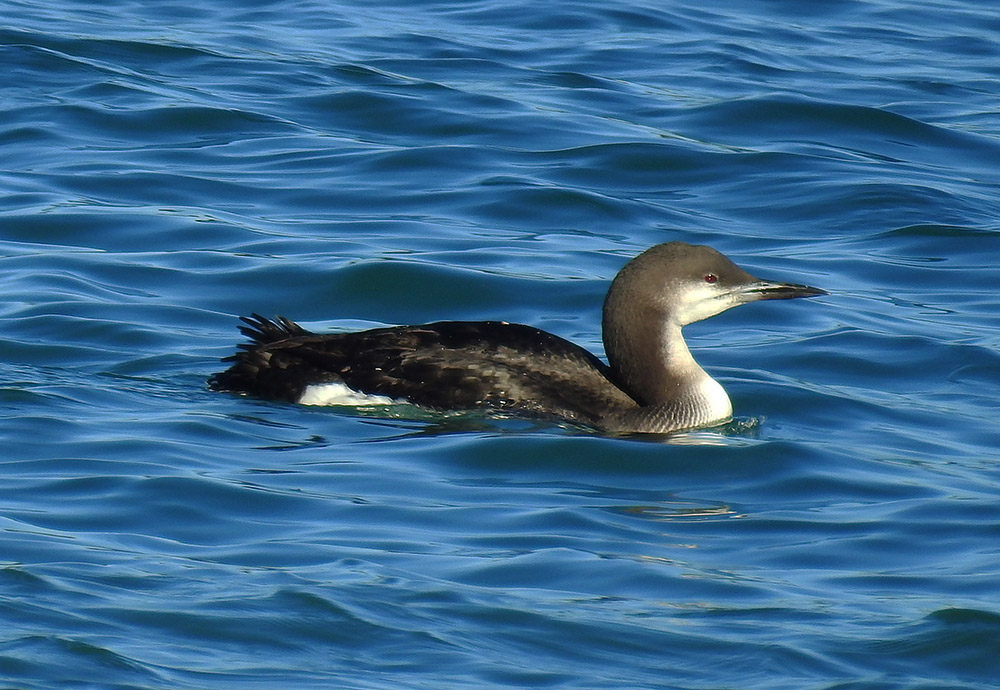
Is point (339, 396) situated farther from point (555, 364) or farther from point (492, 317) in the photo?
point (492, 317)

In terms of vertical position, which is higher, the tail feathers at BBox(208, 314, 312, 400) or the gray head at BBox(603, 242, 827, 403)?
the gray head at BBox(603, 242, 827, 403)

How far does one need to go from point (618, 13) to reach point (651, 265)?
9.68 metres

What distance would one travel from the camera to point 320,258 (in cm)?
1045

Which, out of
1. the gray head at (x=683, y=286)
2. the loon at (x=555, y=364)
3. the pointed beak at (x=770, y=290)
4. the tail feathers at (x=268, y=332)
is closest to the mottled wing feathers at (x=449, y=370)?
the loon at (x=555, y=364)

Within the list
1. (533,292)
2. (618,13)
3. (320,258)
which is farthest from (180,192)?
(618,13)

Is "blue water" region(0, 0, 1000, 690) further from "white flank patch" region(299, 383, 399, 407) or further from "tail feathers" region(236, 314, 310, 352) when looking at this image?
"tail feathers" region(236, 314, 310, 352)

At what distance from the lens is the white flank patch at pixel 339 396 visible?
8.16 m

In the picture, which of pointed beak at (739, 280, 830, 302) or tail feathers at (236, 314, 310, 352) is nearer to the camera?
pointed beak at (739, 280, 830, 302)

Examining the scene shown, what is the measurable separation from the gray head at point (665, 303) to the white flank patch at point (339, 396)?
3.23 feet

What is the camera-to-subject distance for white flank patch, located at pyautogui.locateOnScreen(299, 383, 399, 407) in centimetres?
816

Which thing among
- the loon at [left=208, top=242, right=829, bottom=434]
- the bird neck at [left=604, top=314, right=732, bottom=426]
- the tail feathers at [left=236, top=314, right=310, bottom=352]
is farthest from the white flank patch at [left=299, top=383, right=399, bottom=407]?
the bird neck at [left=604, top=314, right=732, bottom=426]

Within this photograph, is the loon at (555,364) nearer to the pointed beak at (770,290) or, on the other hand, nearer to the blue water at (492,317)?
the pointed beak at (770,290)

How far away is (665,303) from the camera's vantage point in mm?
8211

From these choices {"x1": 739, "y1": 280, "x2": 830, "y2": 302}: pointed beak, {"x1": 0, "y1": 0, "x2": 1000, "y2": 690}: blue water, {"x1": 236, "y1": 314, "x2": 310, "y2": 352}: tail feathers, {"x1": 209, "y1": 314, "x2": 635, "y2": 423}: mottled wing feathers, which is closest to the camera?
{"x1": 0, "y1": 0, "x2": 1000, "y2": 690}: blue water
